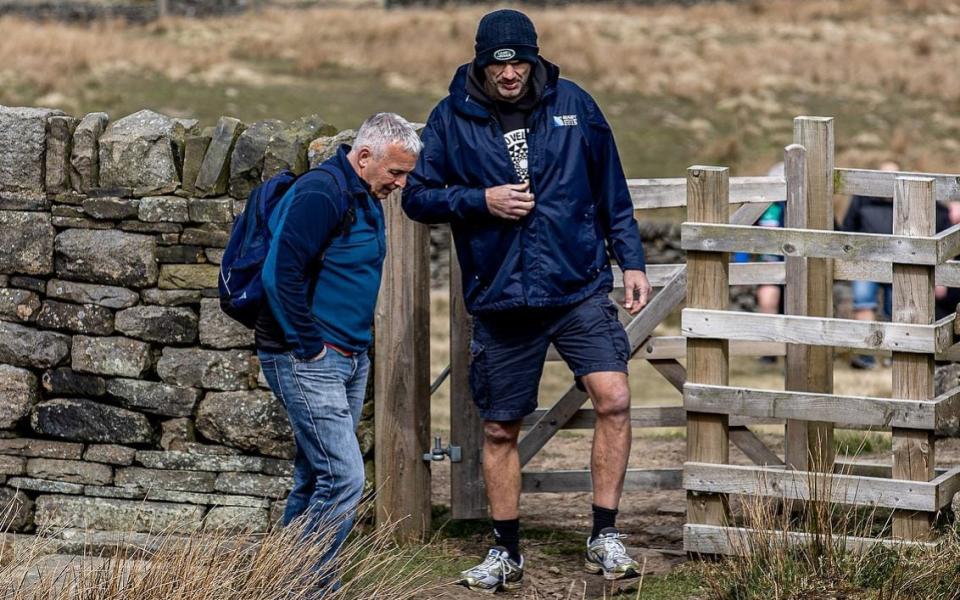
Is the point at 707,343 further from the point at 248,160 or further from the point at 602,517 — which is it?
the point at 248,160

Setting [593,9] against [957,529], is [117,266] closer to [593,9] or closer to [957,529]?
[957,529]

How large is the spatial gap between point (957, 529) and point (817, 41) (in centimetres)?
2803

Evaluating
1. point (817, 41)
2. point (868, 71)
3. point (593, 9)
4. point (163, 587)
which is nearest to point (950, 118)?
point (868, 71)

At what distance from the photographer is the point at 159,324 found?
6.78 meters

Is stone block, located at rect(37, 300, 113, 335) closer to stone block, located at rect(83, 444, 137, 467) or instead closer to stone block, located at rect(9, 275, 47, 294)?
stone block, located at rect(9, 275, 47, 294)

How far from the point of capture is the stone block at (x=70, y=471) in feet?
22.7

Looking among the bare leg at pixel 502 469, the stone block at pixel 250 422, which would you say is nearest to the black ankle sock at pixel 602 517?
the bare leg at pixel 502 469

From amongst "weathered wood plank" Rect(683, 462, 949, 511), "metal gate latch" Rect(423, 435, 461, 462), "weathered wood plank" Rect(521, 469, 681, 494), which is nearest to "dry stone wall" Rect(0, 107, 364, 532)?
"metal gate latch" Rect(423, 435, 461, 462)

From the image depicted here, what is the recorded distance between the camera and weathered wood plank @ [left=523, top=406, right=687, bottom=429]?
6738 millimetres

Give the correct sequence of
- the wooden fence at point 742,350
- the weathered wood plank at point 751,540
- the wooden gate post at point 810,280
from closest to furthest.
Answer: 1. the weathered wood plank at point 751,540
2. the wooden fence at point 742,350
3. the wooden gate post at point 810,280

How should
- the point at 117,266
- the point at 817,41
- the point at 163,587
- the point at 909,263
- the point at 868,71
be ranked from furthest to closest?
the point at 817,41 → the point at 868,71 → the point at 117,266 → the point at 909,263 → the point at 163,587

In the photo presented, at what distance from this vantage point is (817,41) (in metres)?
32.6

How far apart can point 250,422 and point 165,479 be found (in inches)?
20.0

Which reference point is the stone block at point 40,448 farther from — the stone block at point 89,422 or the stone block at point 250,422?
the stone block at point 250,422
